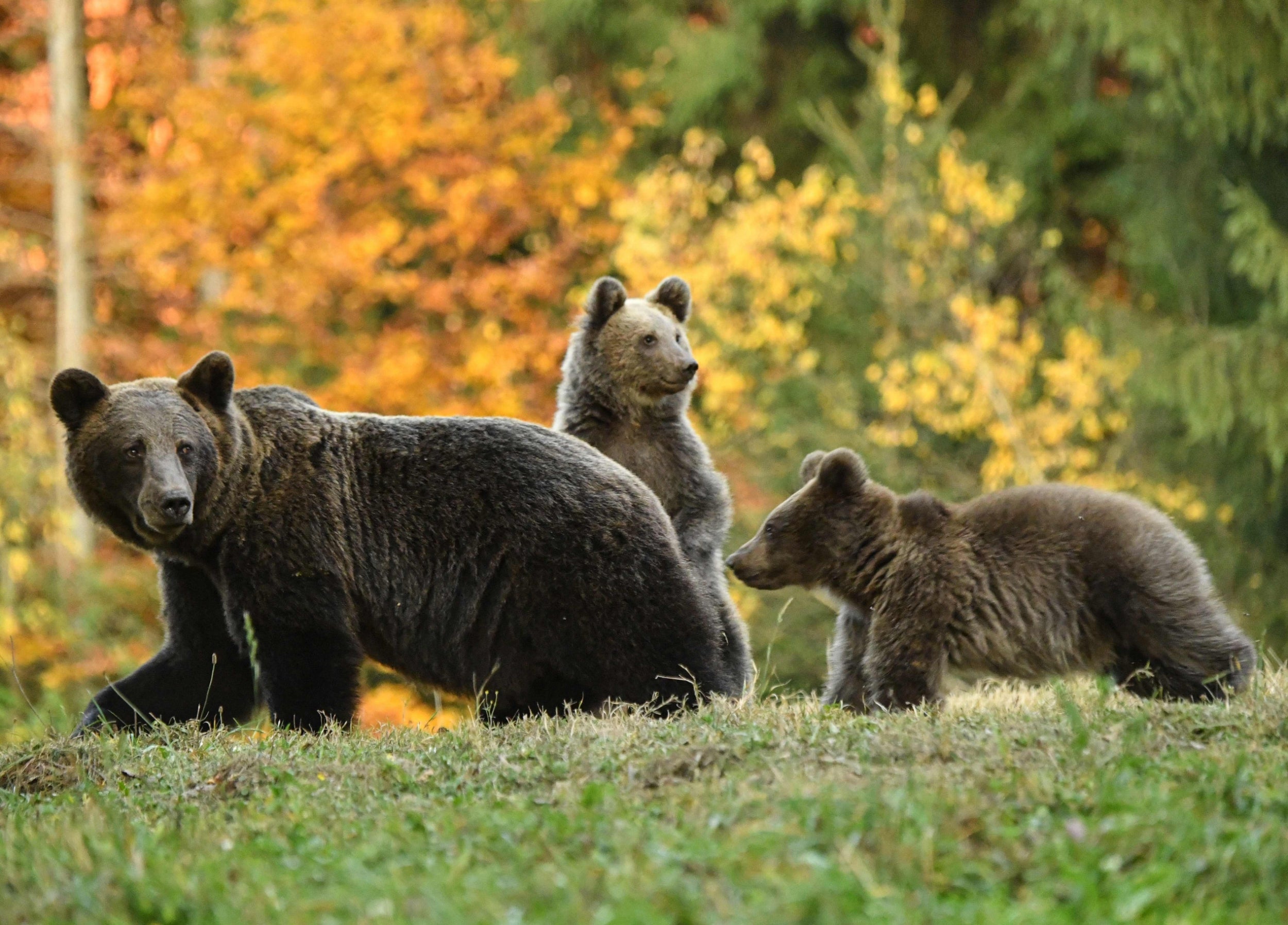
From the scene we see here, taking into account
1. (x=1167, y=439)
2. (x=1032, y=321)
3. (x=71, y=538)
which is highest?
(x=1032, y=321)

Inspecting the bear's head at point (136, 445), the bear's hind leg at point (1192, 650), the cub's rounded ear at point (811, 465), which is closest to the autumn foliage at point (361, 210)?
the cub's rounded ear at point (811, 465)

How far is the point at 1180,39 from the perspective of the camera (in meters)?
11.6

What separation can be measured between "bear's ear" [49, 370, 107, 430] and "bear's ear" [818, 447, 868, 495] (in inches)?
115

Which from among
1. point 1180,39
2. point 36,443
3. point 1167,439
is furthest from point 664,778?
point 36,443

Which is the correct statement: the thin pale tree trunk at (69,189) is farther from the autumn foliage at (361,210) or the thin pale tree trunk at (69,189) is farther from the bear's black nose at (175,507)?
the bear's black nose at (175,507)

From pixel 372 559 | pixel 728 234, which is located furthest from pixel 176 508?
pixel 728 234

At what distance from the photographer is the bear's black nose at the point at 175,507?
5.82 metres

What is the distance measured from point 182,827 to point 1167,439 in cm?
1214

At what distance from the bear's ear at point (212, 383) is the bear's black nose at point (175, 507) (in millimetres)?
663

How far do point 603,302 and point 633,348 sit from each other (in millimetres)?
407

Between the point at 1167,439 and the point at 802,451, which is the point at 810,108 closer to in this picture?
the point at 802,451

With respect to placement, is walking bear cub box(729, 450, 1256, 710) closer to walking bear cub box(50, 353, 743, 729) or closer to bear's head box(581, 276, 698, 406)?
walking bear cub box(50, 353, 743, 729)

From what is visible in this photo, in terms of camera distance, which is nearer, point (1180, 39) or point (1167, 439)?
point (1180, 39)

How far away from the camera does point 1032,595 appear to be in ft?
19.5
